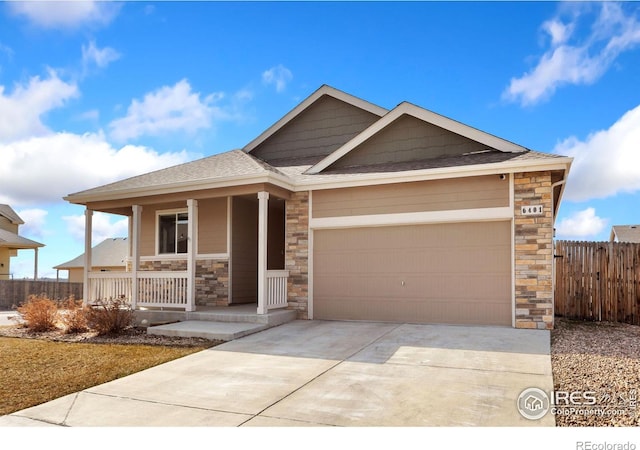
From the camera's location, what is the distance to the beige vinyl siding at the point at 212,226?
1272 centimetres

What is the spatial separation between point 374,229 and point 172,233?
20.2 ft

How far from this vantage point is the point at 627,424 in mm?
4258

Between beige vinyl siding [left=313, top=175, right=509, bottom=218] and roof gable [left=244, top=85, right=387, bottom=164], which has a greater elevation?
roof gable [left=244, top=85, right=387, bottom=164]

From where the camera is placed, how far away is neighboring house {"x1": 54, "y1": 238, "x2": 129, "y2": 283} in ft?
92.4

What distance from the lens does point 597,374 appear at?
5828 millimetres

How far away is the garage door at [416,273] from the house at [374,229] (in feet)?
0.07

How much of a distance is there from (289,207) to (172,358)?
4890 millimetres

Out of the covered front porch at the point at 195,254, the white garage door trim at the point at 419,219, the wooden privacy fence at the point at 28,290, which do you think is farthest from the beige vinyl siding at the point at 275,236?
the wooden privacy fence at the point at 28,290

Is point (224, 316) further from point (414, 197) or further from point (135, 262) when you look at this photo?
point (414, 197)

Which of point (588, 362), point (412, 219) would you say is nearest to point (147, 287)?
point (412, 219)

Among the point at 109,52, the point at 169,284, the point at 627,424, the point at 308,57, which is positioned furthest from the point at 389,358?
the point at 109,52

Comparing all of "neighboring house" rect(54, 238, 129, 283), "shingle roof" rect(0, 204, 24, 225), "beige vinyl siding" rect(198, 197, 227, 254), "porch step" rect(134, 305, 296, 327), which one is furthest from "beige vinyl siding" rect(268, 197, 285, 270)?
"shingle roof" rect(0, 204, 24, 225)

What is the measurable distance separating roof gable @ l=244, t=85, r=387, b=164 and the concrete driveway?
719 centimetres

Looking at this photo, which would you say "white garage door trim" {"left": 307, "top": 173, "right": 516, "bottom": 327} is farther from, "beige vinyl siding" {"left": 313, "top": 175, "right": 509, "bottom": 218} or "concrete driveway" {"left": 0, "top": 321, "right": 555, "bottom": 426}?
"concrete driveway" {"left": 0, "top": 321, "right": 555, "bottom": 426}
